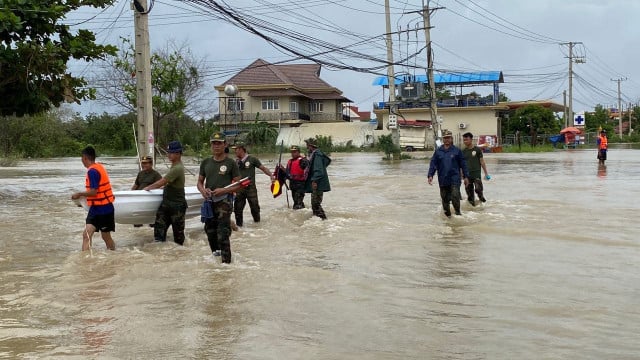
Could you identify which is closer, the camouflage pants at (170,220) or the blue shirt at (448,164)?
the camouflage pants at (170,220)

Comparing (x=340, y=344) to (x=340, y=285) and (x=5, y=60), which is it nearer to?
(x=340, y=285)

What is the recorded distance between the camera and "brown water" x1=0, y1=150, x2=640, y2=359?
5457 millimetres

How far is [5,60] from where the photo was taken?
48.9 ft

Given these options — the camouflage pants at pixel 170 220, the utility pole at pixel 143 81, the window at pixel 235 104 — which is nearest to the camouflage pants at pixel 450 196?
the camouflage pants at pixel 170 220

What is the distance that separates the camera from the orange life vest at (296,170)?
12672mm

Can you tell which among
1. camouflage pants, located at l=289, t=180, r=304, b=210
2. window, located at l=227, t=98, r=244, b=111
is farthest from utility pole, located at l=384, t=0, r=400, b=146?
window, located at l=227, t=98, r=244, b=111

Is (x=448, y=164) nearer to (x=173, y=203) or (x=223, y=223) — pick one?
(x=173, y=203)

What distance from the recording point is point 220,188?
8219mm

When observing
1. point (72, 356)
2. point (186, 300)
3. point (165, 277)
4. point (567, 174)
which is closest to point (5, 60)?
point (165, 277)

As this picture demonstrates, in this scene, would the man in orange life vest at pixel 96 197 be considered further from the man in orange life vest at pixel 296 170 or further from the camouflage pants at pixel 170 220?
the man in orange life vest at pixel 296 170

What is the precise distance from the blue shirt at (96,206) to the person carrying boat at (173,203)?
2.93 ft

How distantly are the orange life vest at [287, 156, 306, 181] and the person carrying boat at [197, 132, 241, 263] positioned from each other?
4258 millimetres

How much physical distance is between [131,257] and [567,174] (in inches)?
745

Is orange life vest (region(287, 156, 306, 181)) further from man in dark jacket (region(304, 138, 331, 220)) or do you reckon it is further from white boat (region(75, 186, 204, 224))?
white boat (region(75, 186, 204, 224))
